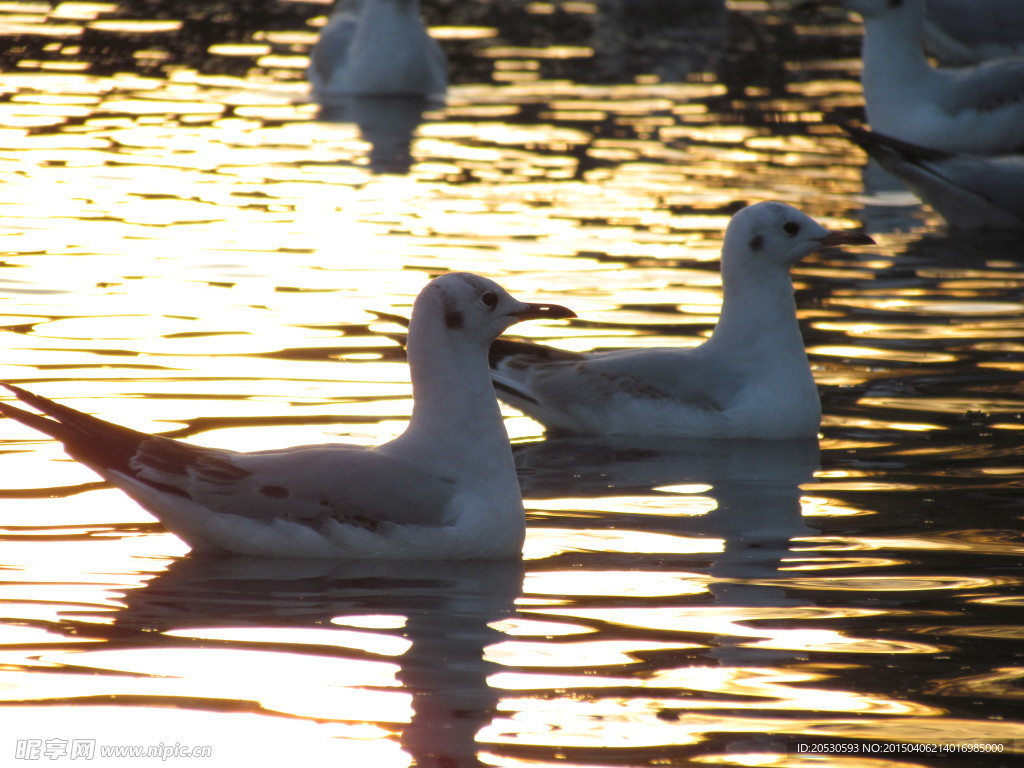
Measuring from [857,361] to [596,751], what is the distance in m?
5.80

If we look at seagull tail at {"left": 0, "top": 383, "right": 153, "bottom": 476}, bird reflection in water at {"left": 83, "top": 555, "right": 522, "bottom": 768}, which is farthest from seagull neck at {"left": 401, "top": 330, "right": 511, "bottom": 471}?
seagull tail at {"left": 0, "top": 383, "right": 153, "bottom": 476}

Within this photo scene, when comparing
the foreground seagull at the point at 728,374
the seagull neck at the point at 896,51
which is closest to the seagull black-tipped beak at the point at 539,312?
the foreground seagull at the point at 728,374

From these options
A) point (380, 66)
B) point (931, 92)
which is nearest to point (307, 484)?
point (931, 92)

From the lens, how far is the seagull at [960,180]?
14305mm

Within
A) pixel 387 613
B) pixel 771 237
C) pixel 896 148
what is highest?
pixel 771 237

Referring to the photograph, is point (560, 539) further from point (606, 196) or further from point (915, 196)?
point (915, 196)

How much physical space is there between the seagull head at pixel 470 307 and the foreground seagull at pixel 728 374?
6.57 ft

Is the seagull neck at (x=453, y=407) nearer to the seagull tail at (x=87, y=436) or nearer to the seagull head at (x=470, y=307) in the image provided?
the seagull head at (x=470, y=307)

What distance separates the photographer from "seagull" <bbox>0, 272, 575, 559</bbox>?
690 cm

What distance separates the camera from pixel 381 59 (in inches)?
795

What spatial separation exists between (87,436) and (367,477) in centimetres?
109

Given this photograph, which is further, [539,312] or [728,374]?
[728,374]

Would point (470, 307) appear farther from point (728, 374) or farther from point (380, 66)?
point (380, 66)

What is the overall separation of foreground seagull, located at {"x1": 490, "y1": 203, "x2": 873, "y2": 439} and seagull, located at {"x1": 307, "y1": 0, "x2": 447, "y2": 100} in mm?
10988
